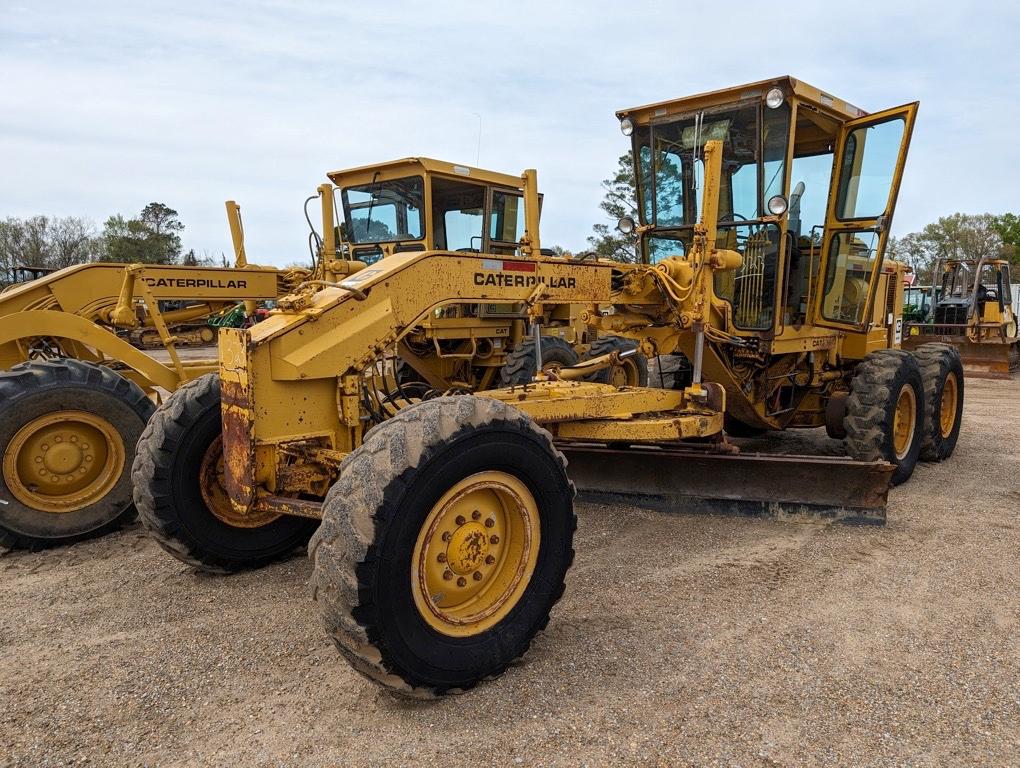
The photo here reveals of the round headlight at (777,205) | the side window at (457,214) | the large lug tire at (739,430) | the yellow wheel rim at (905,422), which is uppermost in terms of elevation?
the side window at (457,214)

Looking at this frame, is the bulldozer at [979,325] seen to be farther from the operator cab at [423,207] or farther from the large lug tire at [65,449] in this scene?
the large lug tire at [65,449]

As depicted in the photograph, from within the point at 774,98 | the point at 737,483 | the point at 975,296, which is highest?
the point at 774,98

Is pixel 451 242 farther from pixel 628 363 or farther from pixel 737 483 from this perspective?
pixel 737 483

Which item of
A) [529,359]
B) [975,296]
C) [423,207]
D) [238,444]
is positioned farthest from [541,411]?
[975,296]

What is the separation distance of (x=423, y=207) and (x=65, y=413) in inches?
154

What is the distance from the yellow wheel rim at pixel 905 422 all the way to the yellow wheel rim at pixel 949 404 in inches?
43.1

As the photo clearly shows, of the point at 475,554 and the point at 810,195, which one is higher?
the point at 810,195

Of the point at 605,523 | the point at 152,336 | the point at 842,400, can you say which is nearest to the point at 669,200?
the point at 842,400

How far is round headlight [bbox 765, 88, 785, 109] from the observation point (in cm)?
537

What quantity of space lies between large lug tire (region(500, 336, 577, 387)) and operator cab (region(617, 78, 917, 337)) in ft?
5.22

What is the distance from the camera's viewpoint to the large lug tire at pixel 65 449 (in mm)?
4945

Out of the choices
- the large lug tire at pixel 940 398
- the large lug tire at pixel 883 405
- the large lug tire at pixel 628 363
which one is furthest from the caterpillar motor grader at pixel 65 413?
the large lug tire at pixel 940 398

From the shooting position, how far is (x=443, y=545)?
122 inches

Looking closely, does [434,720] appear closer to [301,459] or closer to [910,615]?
[301,459]
